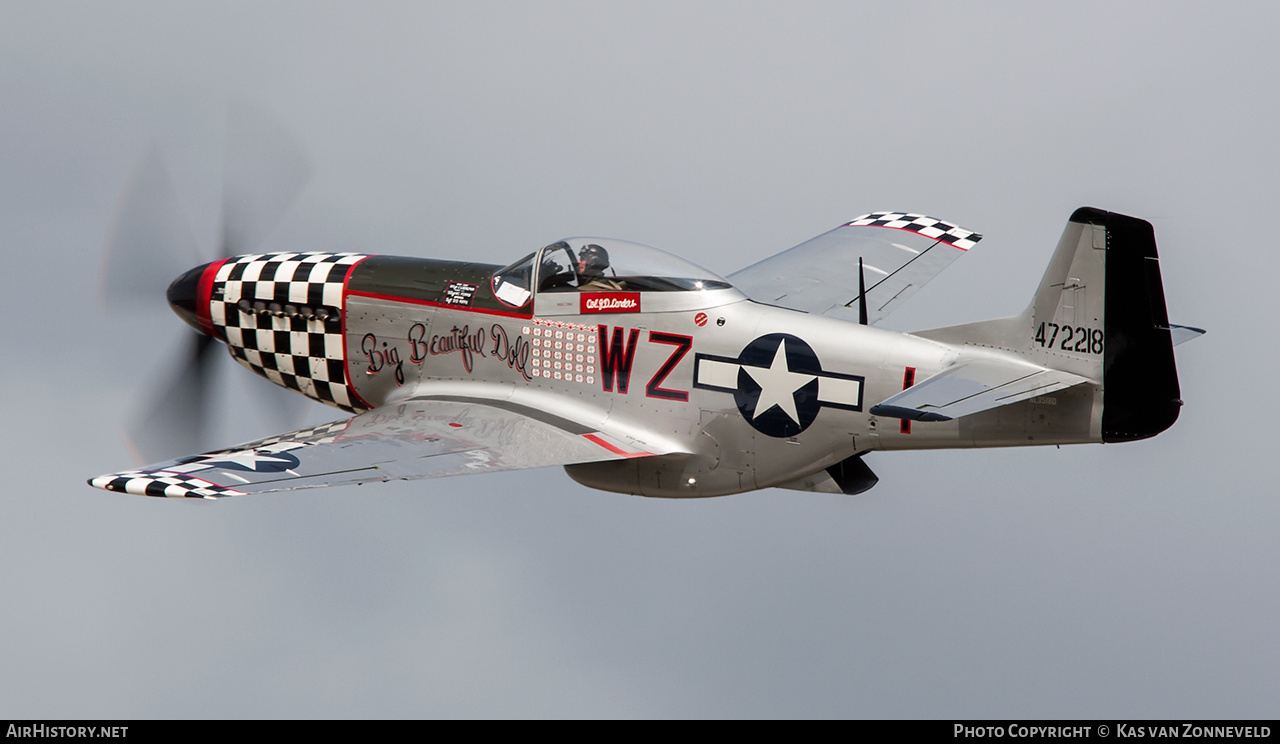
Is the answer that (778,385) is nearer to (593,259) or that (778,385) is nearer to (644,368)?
(644,368)

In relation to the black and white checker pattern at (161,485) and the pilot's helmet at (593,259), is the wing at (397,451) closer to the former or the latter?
the black and white checker pattern at (161,485)

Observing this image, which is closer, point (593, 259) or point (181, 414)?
point (593, 259)

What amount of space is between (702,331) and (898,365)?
61.8 inches

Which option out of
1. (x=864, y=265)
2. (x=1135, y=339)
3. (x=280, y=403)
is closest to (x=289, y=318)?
(x=280, y=403)

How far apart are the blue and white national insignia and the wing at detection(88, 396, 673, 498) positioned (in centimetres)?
74

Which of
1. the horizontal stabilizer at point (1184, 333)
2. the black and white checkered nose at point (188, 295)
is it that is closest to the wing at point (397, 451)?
the black and white checkered nose at point (188, 295)

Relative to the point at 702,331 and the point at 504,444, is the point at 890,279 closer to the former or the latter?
the point at 702,331

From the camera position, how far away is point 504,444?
1127 cm

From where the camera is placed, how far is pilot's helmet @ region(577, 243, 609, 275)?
11.8 metres

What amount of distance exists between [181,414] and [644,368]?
14.5ft

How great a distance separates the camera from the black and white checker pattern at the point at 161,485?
943 cm

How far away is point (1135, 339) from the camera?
1002 cm

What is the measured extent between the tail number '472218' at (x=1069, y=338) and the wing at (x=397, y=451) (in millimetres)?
3011

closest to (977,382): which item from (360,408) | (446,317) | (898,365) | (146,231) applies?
(898,365)
